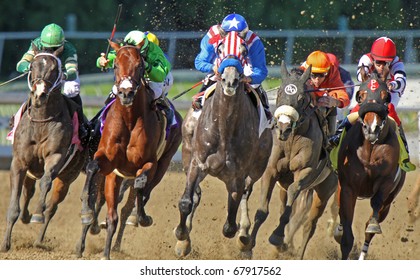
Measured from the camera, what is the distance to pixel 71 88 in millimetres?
12336

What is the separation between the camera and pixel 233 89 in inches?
424

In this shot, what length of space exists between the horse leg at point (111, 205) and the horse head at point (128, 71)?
785 mm

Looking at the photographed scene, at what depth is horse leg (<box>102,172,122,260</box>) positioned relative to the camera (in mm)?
11320

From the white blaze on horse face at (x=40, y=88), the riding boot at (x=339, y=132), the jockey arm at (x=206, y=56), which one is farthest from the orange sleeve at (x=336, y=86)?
the white blaze on horse face at (x=40, y=88)

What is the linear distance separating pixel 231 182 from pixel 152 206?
380 centimetres

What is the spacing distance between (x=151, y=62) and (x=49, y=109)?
961 mm

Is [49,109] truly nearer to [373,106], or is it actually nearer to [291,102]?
[291,102]

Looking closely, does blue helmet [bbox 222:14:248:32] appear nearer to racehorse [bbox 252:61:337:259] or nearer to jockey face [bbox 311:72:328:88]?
racehorse [bbox 252:61:337:259]

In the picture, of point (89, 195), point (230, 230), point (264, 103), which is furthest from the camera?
point (264, 103)

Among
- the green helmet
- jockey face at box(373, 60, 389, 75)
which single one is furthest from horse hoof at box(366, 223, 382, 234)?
the green helmet

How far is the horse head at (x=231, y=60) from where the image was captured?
35.1ft

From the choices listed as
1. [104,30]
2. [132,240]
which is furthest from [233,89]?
[104,30]

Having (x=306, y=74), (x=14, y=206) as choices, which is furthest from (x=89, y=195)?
(x=306, y=74)

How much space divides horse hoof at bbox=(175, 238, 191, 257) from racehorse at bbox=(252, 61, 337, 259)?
573 millimetres
